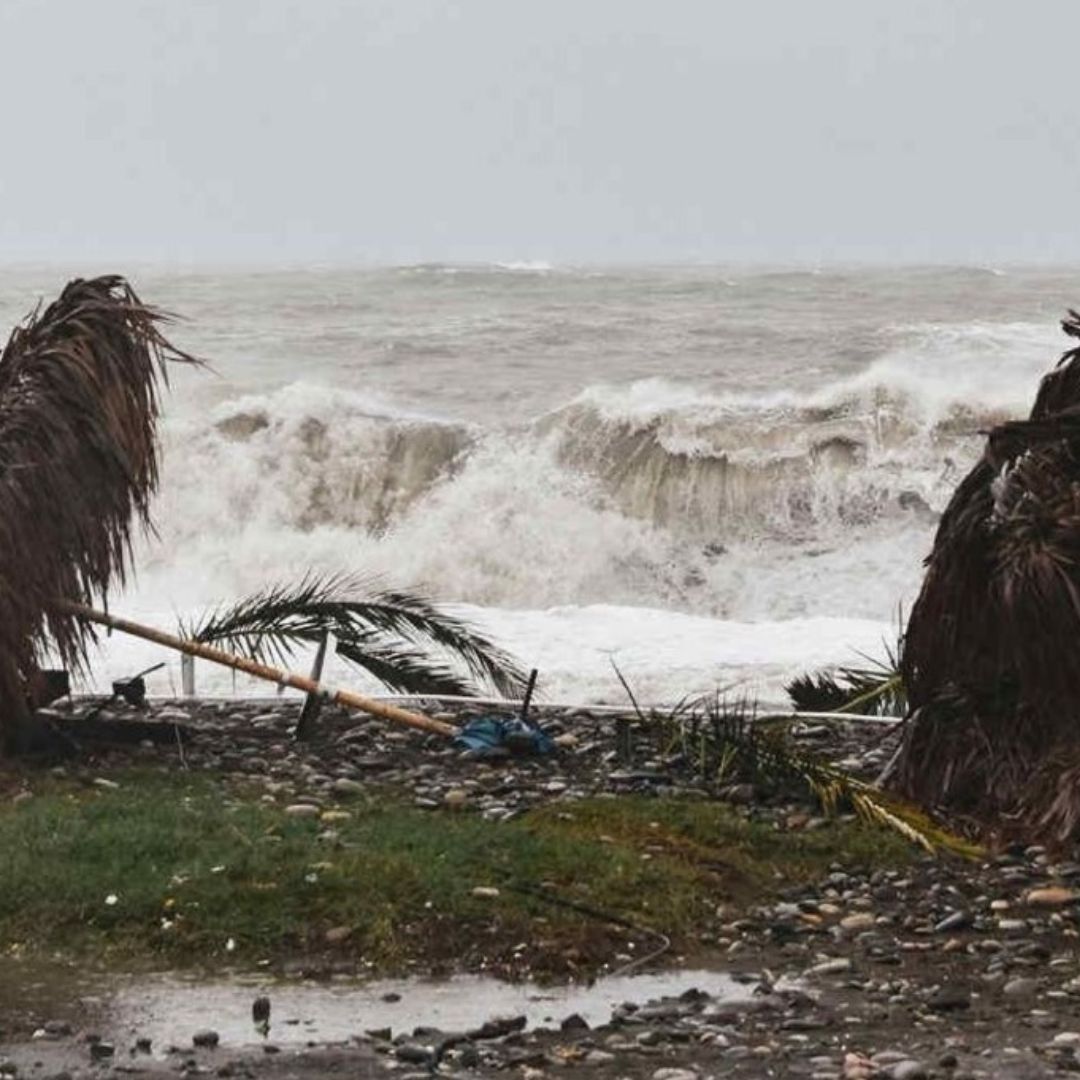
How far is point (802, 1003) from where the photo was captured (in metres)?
9.27

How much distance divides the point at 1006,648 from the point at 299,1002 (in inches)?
178

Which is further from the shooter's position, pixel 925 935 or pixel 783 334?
pixel 783 334

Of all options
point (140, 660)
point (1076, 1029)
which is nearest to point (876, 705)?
point (1076, 1029)

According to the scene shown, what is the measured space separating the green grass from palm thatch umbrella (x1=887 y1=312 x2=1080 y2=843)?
2.39ft

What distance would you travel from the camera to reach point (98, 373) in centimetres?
1396

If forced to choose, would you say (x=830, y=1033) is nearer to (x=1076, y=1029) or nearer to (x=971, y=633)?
(x=1076, y=1029)

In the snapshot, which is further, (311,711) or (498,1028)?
(311,711)

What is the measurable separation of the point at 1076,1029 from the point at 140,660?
47.4 feet

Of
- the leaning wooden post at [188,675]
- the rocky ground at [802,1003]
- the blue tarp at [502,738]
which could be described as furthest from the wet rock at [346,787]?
the leaning wooden post at [188,675]

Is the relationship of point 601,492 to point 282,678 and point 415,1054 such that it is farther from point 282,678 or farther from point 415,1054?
point 415,1054

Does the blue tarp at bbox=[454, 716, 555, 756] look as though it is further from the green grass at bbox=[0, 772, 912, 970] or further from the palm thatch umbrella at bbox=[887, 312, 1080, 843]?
the palm thatch umbrella at bbox=[887, 312, 1080, 843]

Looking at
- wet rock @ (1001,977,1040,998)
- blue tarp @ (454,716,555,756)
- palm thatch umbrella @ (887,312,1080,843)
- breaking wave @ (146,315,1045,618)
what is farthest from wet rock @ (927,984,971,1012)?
breaking wave @ (146,315,1045,618)

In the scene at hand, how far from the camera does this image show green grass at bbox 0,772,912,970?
10.2 metres

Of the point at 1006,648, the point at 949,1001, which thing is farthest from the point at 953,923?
the point at 1006,648
